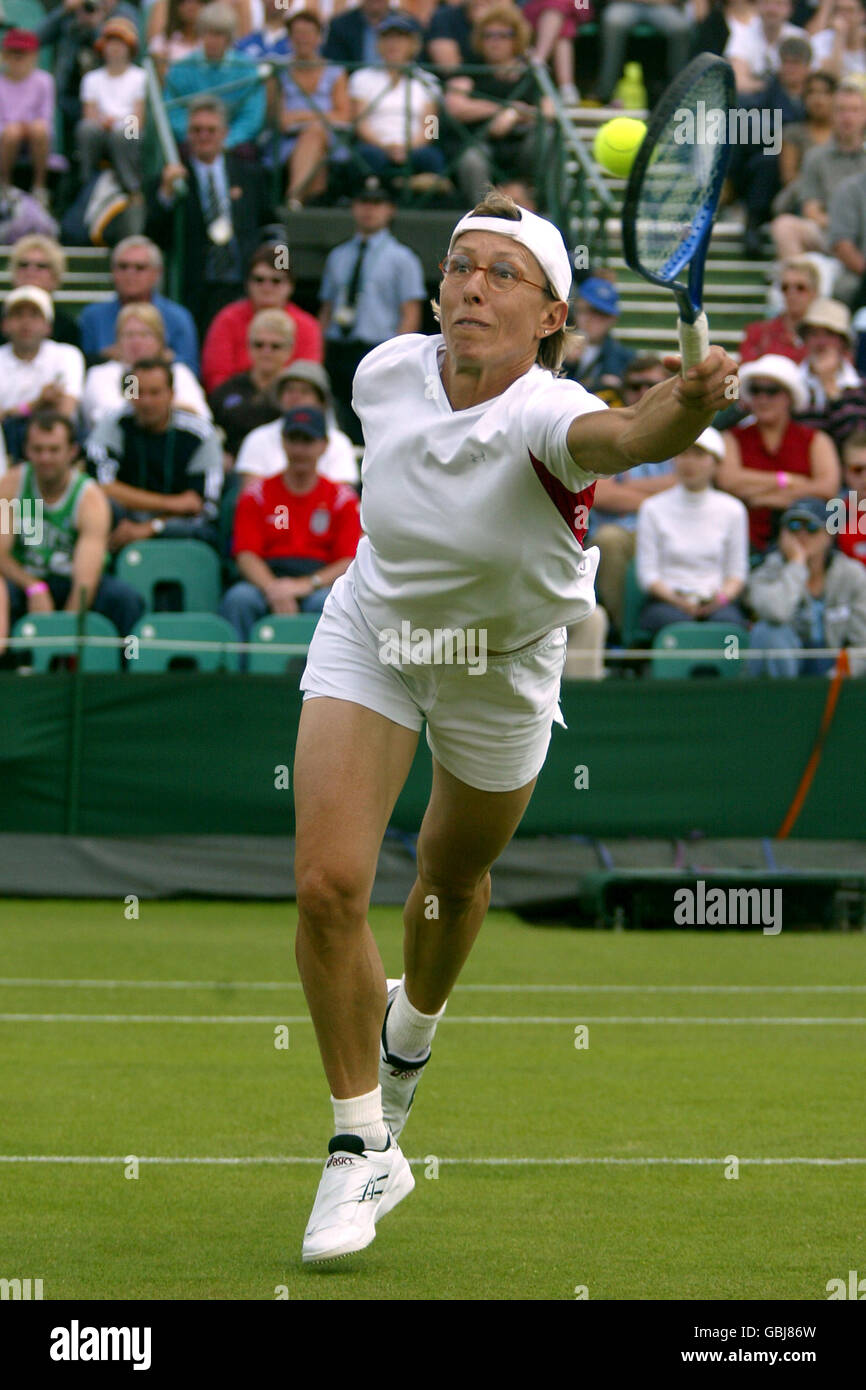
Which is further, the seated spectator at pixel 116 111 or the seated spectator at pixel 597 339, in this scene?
the seated spectator at pixel 116 111

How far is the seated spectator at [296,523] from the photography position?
11992 millimetres

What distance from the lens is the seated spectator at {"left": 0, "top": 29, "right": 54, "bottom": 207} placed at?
1616cm

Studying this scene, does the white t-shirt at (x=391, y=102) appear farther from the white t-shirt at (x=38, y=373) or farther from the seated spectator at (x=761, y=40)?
the white t-shirt at (x=38, y=373)

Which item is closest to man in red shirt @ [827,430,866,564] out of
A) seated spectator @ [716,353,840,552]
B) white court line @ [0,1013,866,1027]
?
seated spectator @ [716,353,840,552]

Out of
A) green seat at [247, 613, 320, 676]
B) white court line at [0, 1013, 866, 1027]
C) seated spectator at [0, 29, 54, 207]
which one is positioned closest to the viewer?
white court line at [0, 1013, 866, 1027]

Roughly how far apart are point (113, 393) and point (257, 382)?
920 millimetres

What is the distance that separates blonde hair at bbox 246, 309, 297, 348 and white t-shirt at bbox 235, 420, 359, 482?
2.70 ft

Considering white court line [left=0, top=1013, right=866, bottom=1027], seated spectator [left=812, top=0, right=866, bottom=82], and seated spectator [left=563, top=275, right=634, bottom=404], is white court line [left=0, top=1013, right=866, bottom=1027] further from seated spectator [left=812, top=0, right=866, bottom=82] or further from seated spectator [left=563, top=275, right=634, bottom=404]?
seated spectator [left=812, top=0, right=866, bottom=82]

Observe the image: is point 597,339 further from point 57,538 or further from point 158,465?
point 57,538

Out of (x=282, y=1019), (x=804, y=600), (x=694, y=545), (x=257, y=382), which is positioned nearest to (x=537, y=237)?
(x=282, y=1019)

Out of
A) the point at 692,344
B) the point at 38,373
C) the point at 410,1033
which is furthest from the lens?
the point at 38,373

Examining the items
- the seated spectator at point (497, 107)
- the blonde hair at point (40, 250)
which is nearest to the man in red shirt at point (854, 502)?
the seated spectator at point (497, 107)

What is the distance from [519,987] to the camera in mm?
8719
